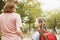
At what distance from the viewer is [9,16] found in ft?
7.25

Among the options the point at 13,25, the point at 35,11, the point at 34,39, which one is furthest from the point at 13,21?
the point at 35,11

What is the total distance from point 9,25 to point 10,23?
0.07ft

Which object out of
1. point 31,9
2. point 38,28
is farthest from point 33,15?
point 38,28

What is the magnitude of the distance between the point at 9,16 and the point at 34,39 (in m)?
0.49

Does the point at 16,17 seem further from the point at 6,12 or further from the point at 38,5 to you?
the point at 38,5

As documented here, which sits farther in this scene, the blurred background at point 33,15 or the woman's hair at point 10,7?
the blurred background at point 33,15

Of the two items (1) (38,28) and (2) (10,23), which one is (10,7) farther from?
(1) (38,28)

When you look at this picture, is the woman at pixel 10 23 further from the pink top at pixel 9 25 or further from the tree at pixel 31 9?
the tree at pixel 31 9

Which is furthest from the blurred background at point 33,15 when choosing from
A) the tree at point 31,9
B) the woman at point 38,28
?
the woman at point 38,28

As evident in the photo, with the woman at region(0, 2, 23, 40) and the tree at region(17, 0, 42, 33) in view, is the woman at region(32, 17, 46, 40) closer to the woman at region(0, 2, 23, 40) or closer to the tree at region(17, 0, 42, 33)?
the woman at region(0, 2, 23, 40)

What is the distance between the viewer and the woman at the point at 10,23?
215cm

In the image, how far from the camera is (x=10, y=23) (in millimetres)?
2189

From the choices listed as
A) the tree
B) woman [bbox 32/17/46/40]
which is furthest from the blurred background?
woman [bbox 32/17/46/40]

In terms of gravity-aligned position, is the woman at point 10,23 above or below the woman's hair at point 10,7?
below
